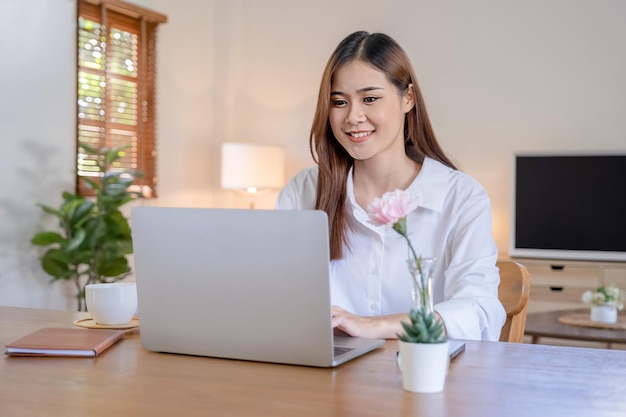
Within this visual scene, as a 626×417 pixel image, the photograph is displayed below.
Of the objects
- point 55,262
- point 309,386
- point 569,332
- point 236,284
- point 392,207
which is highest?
point 392,207

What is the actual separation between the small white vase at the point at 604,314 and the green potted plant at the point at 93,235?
2281 millimetres

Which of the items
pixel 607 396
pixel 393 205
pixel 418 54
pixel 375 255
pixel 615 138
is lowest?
pixel 607 396

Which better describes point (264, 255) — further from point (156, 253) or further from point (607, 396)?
point (607, 396)

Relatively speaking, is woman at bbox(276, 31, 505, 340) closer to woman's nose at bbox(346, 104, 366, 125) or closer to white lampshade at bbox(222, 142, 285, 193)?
woman's nose at bbox(346, 104, 366, 125)

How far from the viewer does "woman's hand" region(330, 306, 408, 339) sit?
156cm

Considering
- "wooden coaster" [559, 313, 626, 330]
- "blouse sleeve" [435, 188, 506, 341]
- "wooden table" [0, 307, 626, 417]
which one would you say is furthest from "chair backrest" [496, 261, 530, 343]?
"wooden coaster" [559, 313, 626, 330]

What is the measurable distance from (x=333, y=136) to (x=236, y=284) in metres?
0.82

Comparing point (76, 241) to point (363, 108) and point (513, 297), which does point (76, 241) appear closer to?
point (363, 108)

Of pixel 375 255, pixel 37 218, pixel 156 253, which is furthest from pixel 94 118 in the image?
pixel 156 253

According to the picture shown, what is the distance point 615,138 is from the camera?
17.2 ft

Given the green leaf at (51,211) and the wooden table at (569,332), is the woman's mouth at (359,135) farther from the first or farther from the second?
the green leaf at (51,211)

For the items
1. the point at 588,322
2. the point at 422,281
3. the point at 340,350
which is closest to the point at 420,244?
the point at 340,350

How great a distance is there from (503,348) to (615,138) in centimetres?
406

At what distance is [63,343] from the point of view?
149cm
